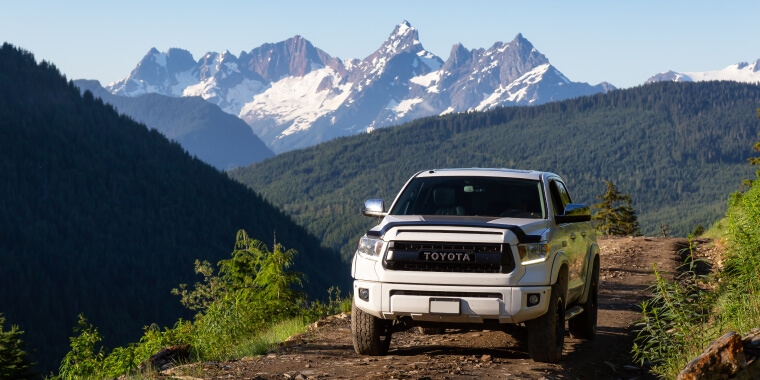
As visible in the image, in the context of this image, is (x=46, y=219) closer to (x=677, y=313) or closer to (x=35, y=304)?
(x=35, y=304)

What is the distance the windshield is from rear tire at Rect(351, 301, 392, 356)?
3.81ft

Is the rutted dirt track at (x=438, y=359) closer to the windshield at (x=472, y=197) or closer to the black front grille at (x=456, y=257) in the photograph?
the black front grille at (x=456, y=257)

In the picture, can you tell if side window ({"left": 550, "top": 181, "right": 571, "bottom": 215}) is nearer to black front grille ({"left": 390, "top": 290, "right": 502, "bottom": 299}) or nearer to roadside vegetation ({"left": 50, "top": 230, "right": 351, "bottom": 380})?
black front grille ({"left": 390, "top": 290, "right": 502, "bottom": 299})

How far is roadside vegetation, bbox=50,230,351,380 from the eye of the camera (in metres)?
11.8

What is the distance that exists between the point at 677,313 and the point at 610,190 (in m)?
57.9

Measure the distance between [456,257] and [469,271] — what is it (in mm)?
169

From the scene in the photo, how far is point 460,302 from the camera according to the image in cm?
827

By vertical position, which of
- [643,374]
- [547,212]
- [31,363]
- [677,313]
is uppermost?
[547,212]

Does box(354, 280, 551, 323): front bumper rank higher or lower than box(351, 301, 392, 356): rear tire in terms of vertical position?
higher

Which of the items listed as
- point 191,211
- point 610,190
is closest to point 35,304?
point 191,211

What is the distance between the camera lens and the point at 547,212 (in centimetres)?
937

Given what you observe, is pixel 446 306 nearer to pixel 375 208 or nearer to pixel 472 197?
pixel 375 208

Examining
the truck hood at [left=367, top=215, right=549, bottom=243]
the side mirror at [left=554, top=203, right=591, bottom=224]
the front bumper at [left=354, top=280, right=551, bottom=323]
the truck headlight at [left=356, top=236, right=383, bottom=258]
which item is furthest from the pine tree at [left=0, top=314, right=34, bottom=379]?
the side mirror at [left=554, top=203, right=591, bottom=224]

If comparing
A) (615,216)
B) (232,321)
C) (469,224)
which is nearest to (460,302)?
(469,224)
